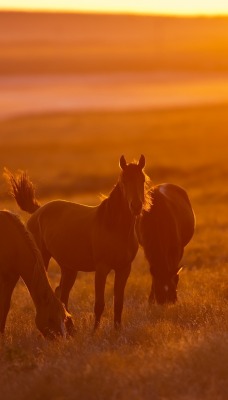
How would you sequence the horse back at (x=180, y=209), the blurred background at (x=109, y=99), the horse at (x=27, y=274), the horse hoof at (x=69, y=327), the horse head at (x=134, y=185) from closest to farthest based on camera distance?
1. the horse at (x=27, y=274)
2. the horse head at (x=134, y=185)
3. the horse hoof at (x=69, y=327)
4. the horse back at (x=180, y=209)
5. the blurred background at (x=109, y=99)

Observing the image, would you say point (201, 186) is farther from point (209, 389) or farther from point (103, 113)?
point (103, 113)

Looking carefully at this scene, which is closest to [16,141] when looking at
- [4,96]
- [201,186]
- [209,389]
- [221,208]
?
[201,186]

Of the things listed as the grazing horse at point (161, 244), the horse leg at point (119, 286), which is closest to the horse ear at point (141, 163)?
the horse leg at point (119, 286)

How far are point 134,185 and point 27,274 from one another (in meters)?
1.51

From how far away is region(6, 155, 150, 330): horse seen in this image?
9.98 metres

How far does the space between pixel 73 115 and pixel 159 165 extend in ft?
97.9

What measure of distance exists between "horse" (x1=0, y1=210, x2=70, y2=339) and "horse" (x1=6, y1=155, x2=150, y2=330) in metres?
0.57

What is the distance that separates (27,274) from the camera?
33.1 ft

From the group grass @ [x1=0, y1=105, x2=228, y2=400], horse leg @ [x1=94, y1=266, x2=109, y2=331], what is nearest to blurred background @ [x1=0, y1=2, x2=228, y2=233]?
grass @ [x1=0, y1=105, x2=228, y2=400]

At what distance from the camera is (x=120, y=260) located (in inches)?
417

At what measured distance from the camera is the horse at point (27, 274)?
9594mm

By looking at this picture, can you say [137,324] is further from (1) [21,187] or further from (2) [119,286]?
(1) [21,187]

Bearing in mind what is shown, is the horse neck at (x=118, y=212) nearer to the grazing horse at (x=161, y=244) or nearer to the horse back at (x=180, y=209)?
the grazing horse at (x=161, y=244)

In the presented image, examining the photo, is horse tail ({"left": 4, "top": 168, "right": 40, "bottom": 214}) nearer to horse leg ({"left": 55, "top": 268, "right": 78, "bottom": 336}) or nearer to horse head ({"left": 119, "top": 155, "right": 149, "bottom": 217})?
horse leg ({"left": 55, "top": 268, "right": 78, "bottom": 336})
